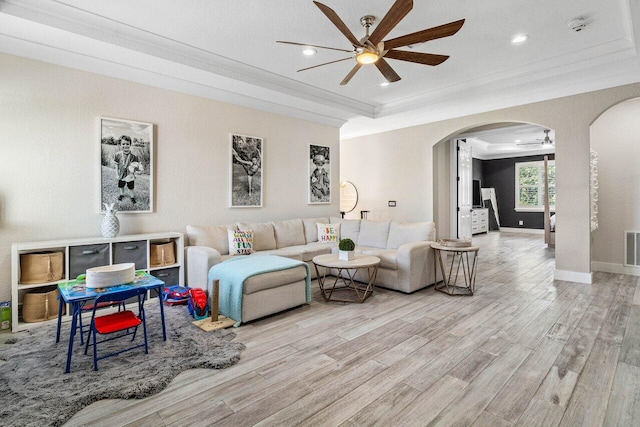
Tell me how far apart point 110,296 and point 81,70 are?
2814 millimetres

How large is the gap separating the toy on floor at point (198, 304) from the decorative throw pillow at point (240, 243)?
3.47 ft

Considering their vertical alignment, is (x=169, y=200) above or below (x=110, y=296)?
above

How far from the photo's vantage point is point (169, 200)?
14.4ft

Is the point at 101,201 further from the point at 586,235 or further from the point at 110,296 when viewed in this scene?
the point at 586,235

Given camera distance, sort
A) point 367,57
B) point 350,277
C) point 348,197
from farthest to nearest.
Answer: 1. point 348,197
2. point 350,277
3. point 367,57

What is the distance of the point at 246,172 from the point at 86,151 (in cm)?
209

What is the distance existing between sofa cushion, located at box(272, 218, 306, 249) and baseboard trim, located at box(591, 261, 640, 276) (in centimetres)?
484

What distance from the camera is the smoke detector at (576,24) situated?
3.17 metres

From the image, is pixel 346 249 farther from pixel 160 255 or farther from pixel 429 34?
pixel 429 34

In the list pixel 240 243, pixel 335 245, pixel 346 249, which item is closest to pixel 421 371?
pixel 346 249

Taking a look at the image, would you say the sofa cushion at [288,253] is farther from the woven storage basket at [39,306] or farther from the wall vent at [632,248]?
the wall vent at [632,248]

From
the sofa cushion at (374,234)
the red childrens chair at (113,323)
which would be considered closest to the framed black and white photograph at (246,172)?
the sofa cushion at (374,234)

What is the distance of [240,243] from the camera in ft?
14.6

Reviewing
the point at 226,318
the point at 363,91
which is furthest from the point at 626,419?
the point at 363,91
